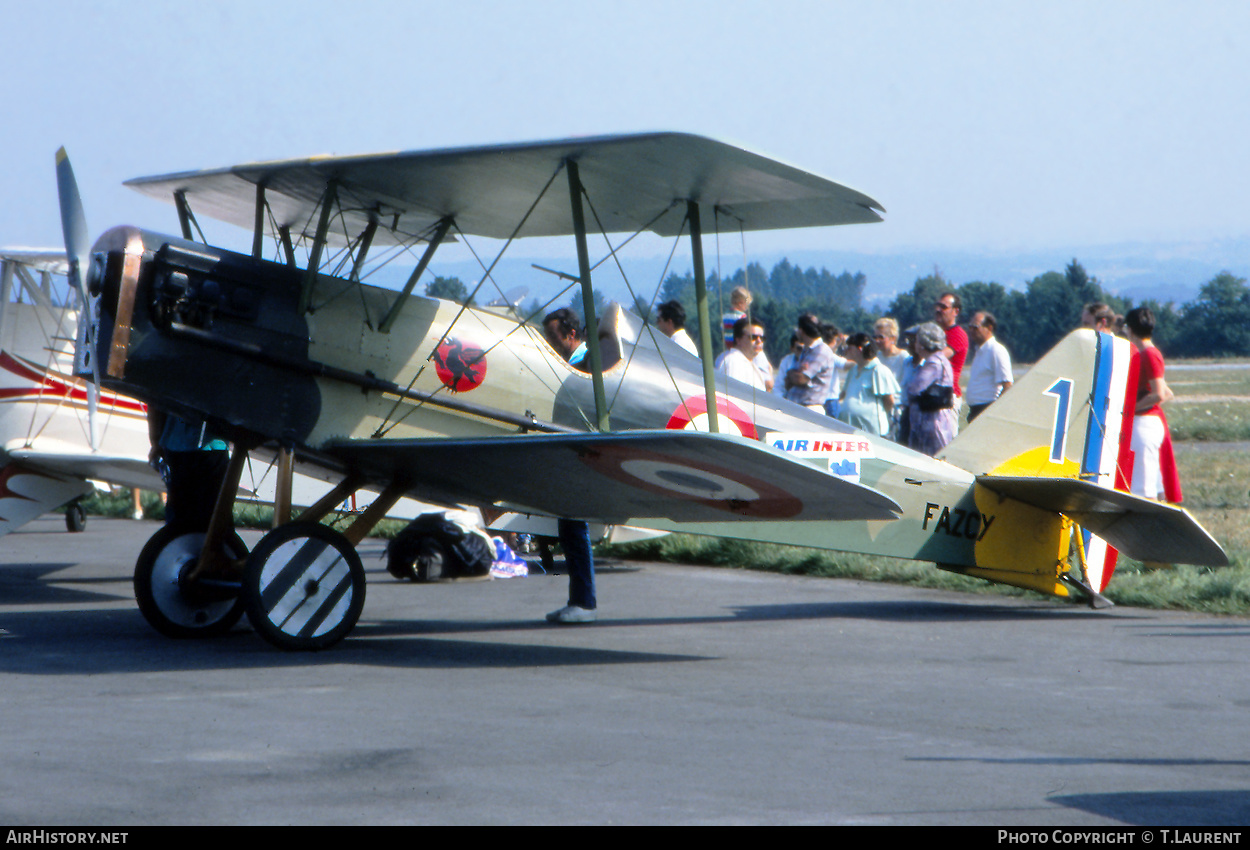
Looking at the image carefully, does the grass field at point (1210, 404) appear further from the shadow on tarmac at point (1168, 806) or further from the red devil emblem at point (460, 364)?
the shadow on tarmac at point (1168, 806)

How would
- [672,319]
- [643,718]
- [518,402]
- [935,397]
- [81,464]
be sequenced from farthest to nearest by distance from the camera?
1. [672,319]
2. [81,464]
3. [935,397]
4. [518,402]
5. [643,718]

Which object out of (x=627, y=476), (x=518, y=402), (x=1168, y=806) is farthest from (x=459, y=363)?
(x=1168, y=806)

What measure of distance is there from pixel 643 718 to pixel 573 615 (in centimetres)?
247

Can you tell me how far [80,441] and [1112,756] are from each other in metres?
9.26

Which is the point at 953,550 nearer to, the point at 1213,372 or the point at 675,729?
the point at 675,729

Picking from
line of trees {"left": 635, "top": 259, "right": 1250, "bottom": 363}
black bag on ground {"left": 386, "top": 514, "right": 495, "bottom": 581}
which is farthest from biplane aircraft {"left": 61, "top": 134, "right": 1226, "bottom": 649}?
line of trees {"left": 635, "top": 259, "right": 1250, "bottom": 363}

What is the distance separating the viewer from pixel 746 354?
420 inches

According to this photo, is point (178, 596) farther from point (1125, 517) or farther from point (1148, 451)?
point (1148, 451)

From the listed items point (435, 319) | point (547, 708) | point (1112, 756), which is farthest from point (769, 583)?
point (1112, 756)

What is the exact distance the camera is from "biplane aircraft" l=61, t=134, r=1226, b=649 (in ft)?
19.1

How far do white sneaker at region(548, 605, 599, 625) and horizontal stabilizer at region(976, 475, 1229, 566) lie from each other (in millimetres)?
2556

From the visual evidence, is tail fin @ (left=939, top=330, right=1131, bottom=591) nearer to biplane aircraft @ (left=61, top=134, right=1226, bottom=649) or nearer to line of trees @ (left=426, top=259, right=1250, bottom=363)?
biplane aircraft @ (left=61, top=134, right=1226, bottom=649)

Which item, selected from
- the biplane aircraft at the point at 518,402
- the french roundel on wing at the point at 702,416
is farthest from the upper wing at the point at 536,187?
the french roundel on wing at the point at 702,416

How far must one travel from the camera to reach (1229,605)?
7.41 m
